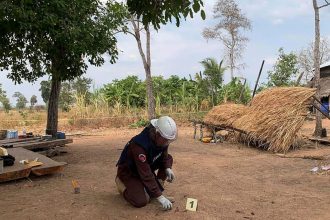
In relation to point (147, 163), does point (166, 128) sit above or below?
above

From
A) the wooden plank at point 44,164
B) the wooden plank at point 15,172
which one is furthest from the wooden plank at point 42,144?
the wooden plank at point 15,172

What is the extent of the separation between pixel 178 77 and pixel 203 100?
3010 mm

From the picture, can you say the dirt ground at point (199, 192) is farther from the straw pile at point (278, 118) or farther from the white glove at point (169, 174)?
the straw pile at point (278, 118)

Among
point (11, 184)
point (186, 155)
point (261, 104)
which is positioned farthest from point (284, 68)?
point (11, 184)

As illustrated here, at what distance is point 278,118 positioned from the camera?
402 inches

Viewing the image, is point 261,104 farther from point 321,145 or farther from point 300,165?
point 300,165

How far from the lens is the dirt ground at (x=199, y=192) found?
15.7 ft

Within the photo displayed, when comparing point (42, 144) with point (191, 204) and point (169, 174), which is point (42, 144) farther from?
point (191, 204)

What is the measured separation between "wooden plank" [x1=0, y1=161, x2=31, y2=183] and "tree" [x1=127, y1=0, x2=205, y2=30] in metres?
3.57

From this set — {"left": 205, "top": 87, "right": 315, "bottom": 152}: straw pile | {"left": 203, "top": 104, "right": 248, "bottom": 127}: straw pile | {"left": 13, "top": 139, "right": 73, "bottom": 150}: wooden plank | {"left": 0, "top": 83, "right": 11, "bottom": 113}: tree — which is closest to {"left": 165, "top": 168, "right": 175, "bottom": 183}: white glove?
{"left": 13, "top": 139, "right": 73, "bottom": 150}: wooden plank

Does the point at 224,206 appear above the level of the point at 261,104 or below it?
below

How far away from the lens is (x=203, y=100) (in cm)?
2123

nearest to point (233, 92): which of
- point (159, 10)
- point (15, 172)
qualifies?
point (15, 172)

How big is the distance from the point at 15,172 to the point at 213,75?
1602cm
